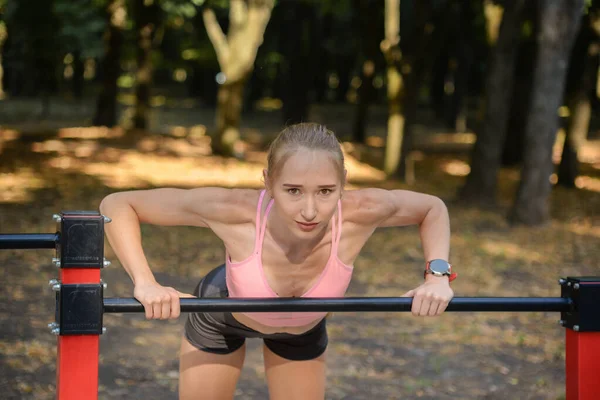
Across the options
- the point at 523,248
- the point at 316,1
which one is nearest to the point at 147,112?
the point at 316,1

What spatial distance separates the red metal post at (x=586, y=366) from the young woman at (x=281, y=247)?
14.7 inches

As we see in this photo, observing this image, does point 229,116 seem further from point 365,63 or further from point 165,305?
point 165,305

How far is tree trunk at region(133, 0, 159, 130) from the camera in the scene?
22.6 meters

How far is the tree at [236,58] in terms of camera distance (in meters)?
18.2

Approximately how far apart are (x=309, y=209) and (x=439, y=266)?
470 millimetres

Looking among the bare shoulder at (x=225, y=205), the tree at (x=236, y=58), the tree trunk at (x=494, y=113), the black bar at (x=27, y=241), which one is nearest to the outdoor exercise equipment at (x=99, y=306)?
the black bar at (x=27, y=241)

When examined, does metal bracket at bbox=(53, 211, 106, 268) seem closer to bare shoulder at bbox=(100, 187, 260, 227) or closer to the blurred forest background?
bare shoulder at bbox=(100, 187, 260, 227)

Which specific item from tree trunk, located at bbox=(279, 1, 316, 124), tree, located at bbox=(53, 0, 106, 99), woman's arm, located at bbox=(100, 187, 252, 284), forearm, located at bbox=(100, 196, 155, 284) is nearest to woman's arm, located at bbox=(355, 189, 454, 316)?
woman's arm, located at bbox=(100, 187, 252, 284)

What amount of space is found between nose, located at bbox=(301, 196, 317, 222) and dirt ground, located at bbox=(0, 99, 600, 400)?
3.60 meters

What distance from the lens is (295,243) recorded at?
2.77 m

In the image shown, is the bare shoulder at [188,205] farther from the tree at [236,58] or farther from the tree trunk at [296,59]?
the tree trunk at [296,59]

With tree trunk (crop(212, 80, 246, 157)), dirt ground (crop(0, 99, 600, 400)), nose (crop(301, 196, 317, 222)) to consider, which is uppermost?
nose (crop(301, 196, 317, 222))

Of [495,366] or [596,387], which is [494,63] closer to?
[495,366]

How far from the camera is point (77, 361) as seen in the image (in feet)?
7.19
